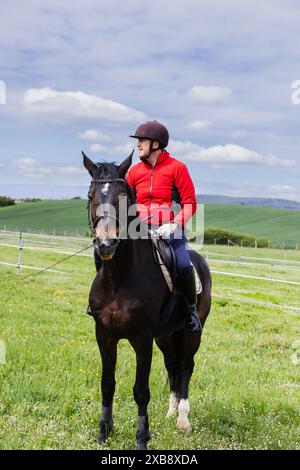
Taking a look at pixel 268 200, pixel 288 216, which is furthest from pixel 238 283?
pixel 268 200

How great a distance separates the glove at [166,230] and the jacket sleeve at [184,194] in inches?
4.4

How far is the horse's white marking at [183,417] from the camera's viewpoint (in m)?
5.81

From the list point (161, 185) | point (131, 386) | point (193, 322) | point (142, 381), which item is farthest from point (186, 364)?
point (161, 185)

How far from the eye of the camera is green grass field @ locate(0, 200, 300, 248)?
67500mm

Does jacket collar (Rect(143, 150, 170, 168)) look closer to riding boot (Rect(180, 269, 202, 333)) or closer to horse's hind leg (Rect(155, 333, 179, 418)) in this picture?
riding boot (Rect(180, 269, 202, 333))

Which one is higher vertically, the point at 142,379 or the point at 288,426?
the point at 142,379

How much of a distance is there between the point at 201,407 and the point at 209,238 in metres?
53.3

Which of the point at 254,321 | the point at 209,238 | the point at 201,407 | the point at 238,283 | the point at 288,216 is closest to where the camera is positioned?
the point at 201,407

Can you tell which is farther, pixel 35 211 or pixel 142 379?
pixel 35 211

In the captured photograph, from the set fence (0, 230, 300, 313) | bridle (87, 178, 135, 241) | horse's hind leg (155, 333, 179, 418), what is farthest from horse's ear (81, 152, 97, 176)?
horse's hind leg (155, 333, 179, 418)

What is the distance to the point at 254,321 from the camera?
43.6 feet

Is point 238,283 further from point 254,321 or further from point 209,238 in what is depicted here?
point 209,238
